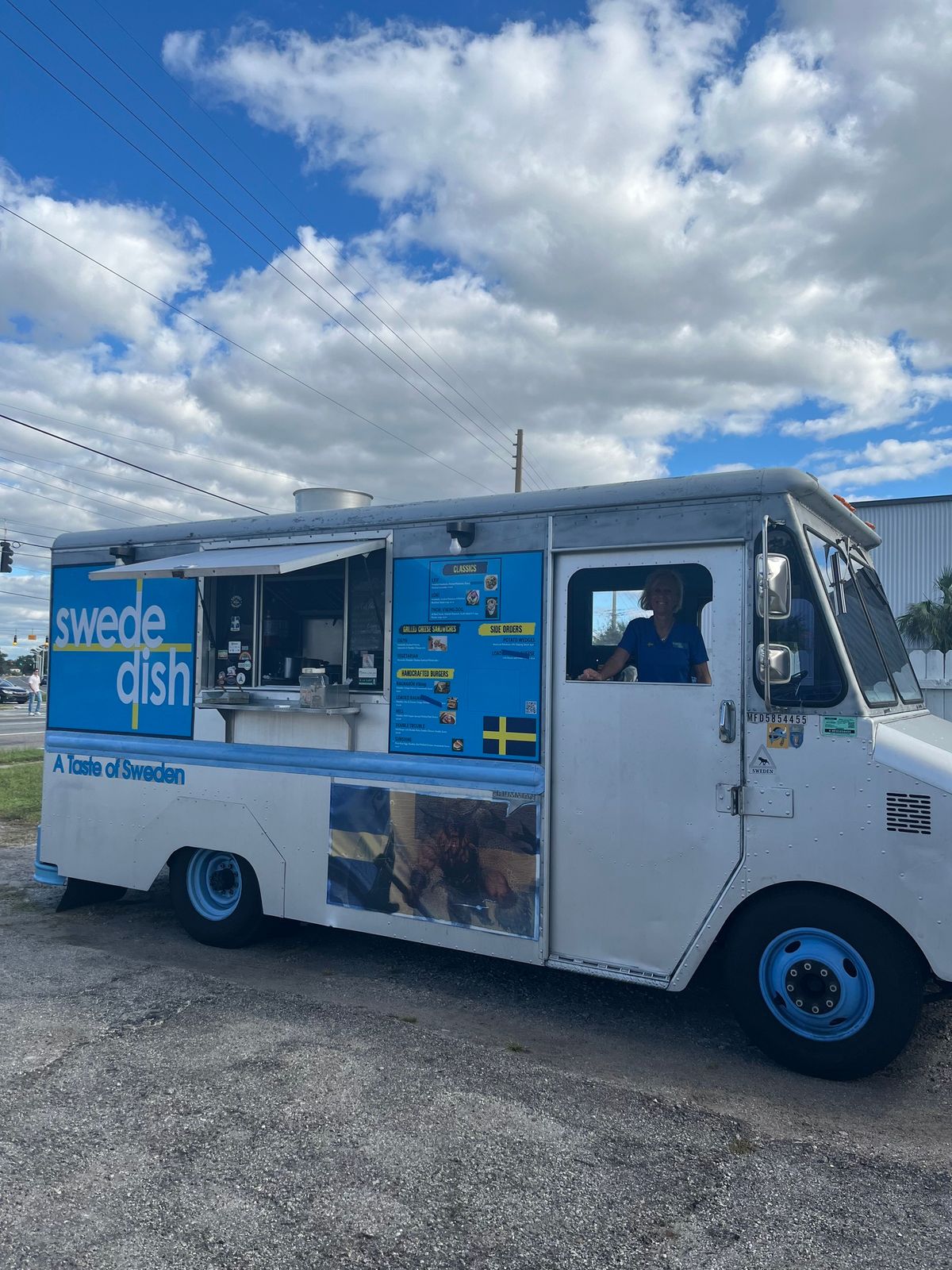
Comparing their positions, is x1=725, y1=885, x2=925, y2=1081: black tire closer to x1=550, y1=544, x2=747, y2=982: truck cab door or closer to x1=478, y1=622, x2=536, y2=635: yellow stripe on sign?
x1=550, y1=544, x2=747, y2=982: truck cab door

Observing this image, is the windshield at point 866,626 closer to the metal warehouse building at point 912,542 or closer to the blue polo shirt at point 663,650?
the blue polo shirt at point 663,650

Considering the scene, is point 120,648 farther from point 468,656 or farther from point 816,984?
point 816,984

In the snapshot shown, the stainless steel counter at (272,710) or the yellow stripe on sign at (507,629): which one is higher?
the yellow stripe on sign at (507,629)

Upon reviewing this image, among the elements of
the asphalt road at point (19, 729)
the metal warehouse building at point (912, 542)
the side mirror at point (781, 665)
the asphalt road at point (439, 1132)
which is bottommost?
the asphalt road at point (439, 1132)

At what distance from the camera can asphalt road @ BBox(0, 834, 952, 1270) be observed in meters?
3.02

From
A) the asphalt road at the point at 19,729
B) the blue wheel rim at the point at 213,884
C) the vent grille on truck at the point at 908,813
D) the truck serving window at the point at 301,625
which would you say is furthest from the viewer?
the asphalt road at the point at 19,729

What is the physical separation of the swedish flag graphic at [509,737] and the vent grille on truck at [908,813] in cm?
180

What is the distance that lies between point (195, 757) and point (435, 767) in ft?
6.38

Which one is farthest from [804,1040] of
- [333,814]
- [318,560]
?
[318,560]

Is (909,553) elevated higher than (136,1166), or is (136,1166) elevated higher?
(909,553)

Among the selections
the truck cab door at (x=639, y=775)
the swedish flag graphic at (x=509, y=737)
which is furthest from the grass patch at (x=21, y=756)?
the truck cab door at (x=639, y=775)

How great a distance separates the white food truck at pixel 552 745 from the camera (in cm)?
419

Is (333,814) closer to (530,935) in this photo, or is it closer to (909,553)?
(530,935)

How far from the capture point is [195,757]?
6219mm
